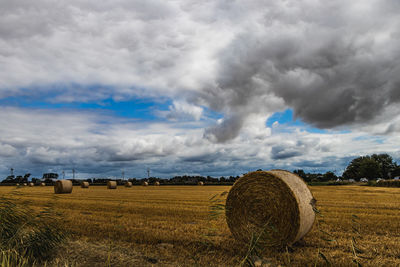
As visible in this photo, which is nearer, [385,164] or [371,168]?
[371,168]

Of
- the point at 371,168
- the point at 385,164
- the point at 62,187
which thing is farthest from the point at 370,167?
the point at 62,187

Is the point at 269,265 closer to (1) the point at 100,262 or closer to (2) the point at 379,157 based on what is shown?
(1) the point at 100,262

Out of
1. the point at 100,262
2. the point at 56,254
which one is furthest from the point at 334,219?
the point at 56,254

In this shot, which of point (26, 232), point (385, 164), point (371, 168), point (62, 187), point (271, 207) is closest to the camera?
point (26, 232)

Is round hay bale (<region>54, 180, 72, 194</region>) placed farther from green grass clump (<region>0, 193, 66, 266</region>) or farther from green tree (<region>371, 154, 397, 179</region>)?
green tree (<region>371, 154, 397, 179</region>)

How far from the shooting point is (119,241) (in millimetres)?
7391

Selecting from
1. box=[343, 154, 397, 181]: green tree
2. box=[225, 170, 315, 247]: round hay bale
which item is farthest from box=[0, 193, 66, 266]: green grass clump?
box=[343, 154, 397, 181]: green tree

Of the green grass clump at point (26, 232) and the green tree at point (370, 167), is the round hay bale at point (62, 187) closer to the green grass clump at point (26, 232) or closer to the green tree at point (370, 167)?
the green grass clump at point (26, 232)

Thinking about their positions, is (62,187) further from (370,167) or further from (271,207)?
(370,167)

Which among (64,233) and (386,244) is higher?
(64,233)

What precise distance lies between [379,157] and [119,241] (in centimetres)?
13665

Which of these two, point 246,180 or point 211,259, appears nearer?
point 211,259

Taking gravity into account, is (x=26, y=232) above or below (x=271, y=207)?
below

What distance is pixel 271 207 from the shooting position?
704 centimetres
